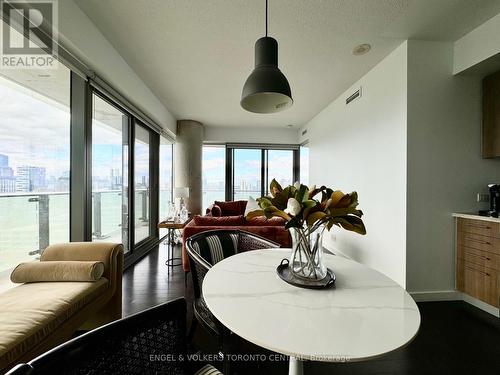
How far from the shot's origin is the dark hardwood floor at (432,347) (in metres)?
1.49

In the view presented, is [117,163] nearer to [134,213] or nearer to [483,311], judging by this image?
[134,213]

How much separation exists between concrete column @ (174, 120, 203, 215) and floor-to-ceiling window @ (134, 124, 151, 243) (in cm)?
105

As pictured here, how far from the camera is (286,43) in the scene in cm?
232

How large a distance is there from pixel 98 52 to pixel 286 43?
74.5 inches

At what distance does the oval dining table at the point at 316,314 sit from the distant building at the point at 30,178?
2.86 metres

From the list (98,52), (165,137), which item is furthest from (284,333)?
(165,137)

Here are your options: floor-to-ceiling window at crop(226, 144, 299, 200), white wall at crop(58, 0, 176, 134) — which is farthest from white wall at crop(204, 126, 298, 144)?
white wall at crop(58, 0, 176, 134)

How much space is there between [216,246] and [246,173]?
14.6 feet

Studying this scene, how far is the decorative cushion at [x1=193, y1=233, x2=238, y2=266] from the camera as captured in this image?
170cm

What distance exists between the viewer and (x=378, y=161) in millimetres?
2719

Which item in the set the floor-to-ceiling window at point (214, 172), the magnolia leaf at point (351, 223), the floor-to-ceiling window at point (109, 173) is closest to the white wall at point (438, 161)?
the magnolia leaf at point (351, 223)

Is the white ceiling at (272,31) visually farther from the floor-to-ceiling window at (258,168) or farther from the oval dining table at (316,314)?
the floor-to-ceiling window at (258,168)

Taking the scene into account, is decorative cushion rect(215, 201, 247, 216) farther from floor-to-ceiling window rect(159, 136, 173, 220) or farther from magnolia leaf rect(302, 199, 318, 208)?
magnolia leaf rect(302, 199, 318, 208)

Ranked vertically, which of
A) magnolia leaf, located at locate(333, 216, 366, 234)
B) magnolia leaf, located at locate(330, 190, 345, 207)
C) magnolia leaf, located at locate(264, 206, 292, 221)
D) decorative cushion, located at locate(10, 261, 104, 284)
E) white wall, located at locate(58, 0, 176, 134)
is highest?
white wall, located at locate(58, 0, 176, 134)
